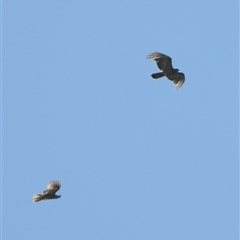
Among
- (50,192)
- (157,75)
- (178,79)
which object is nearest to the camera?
(50,192)

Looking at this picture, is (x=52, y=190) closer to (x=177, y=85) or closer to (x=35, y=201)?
(x=35, y=201)

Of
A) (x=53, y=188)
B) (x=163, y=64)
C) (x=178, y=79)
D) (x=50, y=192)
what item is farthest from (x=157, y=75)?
(x=50, y=192)

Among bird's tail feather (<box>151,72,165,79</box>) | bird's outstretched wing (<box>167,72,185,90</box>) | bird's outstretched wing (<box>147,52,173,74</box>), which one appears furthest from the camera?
bird's outstretched wing (<box>167,72,185,90</box>)

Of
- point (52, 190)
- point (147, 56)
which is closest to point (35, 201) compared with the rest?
point (52, 190)

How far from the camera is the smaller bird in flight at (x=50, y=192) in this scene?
2426 inches

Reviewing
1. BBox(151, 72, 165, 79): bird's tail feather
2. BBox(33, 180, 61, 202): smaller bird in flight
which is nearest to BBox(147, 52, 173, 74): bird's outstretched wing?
BBox(151, 72, 165, 79): bird's tail feather

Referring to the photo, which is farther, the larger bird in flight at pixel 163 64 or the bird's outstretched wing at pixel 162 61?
the bird's outstretched wing at pixel 162 61

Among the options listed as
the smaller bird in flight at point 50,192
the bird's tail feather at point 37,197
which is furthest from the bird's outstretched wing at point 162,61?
the bird's tail feather at point 37,197

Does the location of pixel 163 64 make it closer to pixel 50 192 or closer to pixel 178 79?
pixel 178 79

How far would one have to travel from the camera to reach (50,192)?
61719mm

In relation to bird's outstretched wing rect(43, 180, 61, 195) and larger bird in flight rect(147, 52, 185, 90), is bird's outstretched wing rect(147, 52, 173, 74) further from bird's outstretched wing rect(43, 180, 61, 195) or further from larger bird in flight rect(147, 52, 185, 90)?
bird's outstretched wing rect(43, 180, 61, 195)

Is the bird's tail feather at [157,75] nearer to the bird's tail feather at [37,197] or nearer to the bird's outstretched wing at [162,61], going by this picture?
the bird's outstretched wing at [162,61]

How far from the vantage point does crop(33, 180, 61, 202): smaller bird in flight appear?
61625 millimetres

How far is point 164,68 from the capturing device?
62.4 meters
